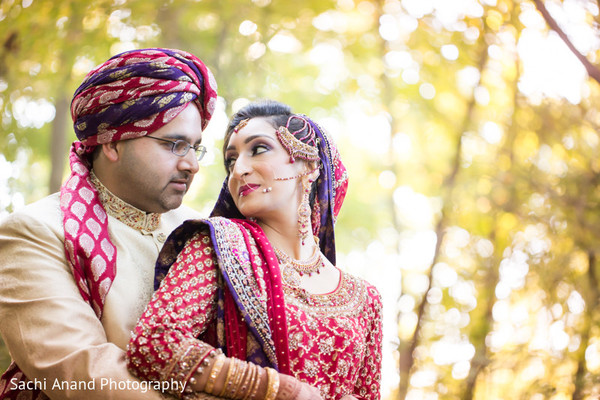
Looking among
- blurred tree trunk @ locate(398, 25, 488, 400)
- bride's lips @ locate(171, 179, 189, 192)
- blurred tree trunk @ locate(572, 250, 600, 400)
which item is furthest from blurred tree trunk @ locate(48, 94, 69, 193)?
blurred tree trunk @ locate(572, 250, 600, 400)

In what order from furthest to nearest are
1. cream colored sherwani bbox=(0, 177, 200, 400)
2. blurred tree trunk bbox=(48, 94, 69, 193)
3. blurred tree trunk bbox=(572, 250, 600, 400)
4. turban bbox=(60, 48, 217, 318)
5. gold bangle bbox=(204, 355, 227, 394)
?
blurred tree trunk bbox=(48, 94, 69, 193)
blurred tree trunk bbox=(572, 250, 600, 400)
turban bbox=(60, 48, 217, 318)
cream colored sherwani bbox=(0, 177, 200, 400)
gold bangle bbox=(204, 355, 227, 394)

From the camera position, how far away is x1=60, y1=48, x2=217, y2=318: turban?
2348 mm

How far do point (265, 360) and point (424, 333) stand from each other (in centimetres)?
357

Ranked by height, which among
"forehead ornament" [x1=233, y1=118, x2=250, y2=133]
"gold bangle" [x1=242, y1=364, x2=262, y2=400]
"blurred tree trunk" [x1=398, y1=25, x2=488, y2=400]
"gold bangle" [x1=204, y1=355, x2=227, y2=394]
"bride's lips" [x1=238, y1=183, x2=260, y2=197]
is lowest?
"blurred tree trunk" [x1=398, y1=25, x2=488, y2=400]

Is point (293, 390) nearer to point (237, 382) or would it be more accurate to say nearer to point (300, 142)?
point (237, 382)

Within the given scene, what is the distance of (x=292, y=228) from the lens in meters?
2.38

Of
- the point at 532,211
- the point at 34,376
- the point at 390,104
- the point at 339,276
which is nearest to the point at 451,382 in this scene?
the point at 532,211

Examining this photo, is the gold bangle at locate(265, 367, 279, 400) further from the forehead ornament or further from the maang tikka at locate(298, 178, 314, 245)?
the forehead ornament

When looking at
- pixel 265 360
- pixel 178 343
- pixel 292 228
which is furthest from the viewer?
pixel 292 228

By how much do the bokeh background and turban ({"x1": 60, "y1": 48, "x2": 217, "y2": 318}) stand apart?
1753mm

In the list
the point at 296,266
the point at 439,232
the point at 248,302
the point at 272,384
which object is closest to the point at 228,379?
the point at 272,384

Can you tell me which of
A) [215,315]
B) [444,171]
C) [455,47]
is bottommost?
[444,171]

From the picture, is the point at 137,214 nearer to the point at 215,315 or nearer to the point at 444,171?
the point at 215,315

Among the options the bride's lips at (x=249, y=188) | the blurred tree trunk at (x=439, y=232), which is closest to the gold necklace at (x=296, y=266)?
the bride's lips at (x=249, y=188)
